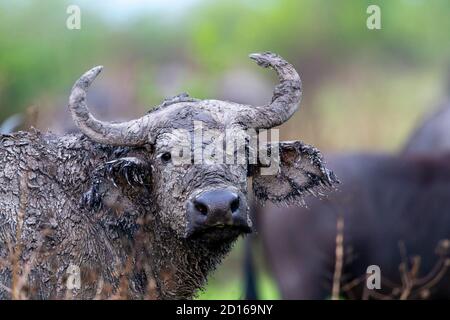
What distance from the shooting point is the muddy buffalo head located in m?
6.38

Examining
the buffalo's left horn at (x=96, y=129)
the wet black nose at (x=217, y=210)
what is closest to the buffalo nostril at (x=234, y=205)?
the wet black nose at (x=217, y=210)

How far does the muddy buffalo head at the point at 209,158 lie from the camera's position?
20.9 feet

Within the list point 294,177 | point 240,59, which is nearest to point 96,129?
point 294,177

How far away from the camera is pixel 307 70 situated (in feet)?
95.7

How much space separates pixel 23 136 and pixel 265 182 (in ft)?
5.25

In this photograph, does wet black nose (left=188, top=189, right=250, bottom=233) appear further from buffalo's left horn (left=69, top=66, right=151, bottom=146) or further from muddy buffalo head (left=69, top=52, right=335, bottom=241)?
buffalo's left horn (left=69, top=66, right=151, bottom=146)

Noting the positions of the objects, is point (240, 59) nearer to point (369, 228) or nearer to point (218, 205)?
point (369, 228)

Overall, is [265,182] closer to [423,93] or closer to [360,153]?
[360,153]

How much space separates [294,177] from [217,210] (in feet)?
3.93

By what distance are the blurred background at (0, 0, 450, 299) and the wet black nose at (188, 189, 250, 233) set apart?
25.1 feet

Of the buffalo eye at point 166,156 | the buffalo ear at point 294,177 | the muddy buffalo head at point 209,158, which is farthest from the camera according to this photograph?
the buffalo ear at point 294,177

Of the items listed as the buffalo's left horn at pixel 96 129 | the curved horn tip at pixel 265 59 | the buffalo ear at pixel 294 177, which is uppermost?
the curved horn tip at pixel 265 59

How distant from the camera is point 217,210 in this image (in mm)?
6219

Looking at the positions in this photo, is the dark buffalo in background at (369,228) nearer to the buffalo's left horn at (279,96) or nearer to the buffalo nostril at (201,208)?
the buffalo's left horn at (279,96)
